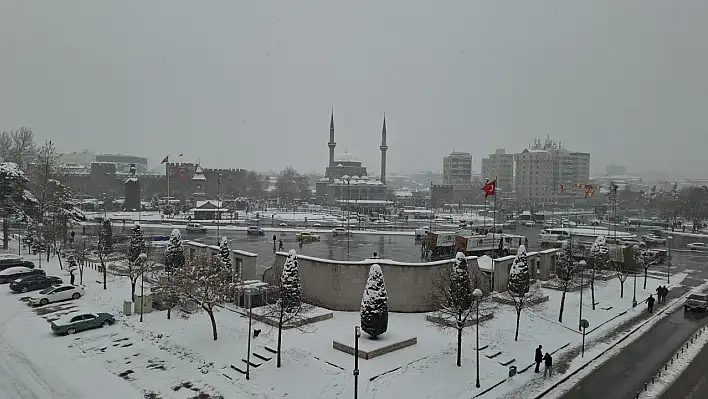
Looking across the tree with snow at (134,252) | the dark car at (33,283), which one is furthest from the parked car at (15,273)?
the tree with snow at (134,252)

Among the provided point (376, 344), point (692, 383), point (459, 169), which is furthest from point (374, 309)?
point (459, 169)

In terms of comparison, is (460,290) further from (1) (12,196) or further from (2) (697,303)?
(1) (12,196)

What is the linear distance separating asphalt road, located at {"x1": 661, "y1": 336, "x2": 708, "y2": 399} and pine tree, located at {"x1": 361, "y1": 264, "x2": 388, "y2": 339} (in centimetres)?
1014

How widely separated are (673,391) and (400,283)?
12555mm

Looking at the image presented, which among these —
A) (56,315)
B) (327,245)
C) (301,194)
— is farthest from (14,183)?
(301,194)

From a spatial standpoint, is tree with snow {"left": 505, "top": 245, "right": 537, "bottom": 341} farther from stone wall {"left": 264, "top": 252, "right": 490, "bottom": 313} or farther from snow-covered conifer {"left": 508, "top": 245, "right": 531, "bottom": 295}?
stone wall {"left": 264, "top": 252, "right": 490, "bottom": 313}

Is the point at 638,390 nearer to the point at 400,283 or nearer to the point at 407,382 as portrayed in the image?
the point at 407,382

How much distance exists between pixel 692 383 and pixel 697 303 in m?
12.5

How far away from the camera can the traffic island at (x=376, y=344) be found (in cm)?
1989

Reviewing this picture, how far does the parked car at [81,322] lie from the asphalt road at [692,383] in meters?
22.8

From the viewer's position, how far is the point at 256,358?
1950cm

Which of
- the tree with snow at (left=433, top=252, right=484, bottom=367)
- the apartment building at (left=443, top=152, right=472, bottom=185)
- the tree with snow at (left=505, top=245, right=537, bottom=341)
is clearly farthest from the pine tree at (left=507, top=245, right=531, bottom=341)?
the apartment building at (left=443, top=152, right=472, bottom=185)

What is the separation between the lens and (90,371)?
715 inches

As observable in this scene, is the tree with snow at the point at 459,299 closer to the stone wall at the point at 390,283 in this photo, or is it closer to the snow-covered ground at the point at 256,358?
the snow-covered ground at the point at 256,358
